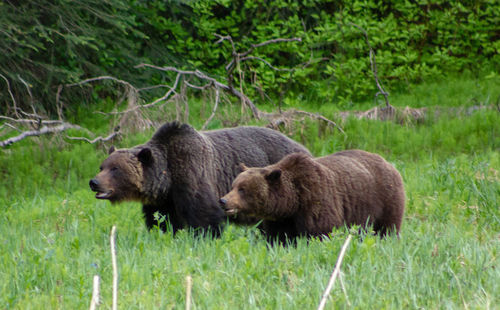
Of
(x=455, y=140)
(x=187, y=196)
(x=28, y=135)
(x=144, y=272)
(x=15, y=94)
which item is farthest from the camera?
(x=15, y=94)

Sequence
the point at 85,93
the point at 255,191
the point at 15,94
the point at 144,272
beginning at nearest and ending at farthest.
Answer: the point at 144,272
the point at 255,191
the point at 15,94
the point at 85,93

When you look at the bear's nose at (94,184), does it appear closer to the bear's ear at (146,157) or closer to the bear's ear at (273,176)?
the bear's ear at (146,157)

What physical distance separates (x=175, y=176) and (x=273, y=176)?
4.53ft

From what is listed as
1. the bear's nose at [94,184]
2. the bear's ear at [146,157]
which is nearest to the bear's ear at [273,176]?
the bear's ear at [146,157]

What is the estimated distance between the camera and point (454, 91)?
1535cm

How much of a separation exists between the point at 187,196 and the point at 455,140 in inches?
268

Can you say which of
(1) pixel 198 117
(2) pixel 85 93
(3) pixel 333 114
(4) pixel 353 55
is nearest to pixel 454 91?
(4) pixel 353 55

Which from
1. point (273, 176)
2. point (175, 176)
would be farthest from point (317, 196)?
point (175, 176)

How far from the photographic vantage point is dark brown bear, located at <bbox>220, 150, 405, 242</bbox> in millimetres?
5719

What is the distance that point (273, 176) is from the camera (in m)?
5.81

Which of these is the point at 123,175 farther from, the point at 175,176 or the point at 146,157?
the point at 175,176

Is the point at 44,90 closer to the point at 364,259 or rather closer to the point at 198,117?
the point at 198,117

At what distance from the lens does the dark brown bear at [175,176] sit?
654 centimetres

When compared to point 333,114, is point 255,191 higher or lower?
higher
